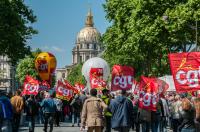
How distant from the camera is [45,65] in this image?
179 feet

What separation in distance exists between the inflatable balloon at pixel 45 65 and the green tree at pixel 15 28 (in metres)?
7.97

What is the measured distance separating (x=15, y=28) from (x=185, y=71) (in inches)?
1188

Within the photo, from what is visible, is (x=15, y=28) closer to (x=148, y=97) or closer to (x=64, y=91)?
(x=64, y=91)

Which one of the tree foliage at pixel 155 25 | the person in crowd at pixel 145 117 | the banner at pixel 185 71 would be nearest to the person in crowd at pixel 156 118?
the person in crowd at pixel 145 117

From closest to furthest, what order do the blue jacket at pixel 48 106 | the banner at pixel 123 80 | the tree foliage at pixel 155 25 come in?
the blue jacket at pixel 48 106 < the banner at pixel 123 80 < the tree foliage at pixel 155 25

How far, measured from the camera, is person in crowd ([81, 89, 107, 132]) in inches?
661

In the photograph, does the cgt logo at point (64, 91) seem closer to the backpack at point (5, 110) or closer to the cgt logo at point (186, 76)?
the backpack at point (5, 110)

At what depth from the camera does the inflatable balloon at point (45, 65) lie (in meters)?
54.3

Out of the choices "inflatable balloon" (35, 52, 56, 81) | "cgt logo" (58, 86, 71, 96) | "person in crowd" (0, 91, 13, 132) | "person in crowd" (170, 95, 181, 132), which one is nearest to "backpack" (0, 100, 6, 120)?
"person in crowd" (0, 91, 13, 132)

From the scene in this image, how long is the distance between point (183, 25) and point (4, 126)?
955 inches

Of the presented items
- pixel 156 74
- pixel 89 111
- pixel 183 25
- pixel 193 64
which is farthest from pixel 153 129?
pixel 156 74

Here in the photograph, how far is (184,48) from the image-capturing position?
47531 millimetres

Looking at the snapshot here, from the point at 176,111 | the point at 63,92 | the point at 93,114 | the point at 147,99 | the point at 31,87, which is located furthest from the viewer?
the point at 31,87

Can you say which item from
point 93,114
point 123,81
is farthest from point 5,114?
point 123,81
